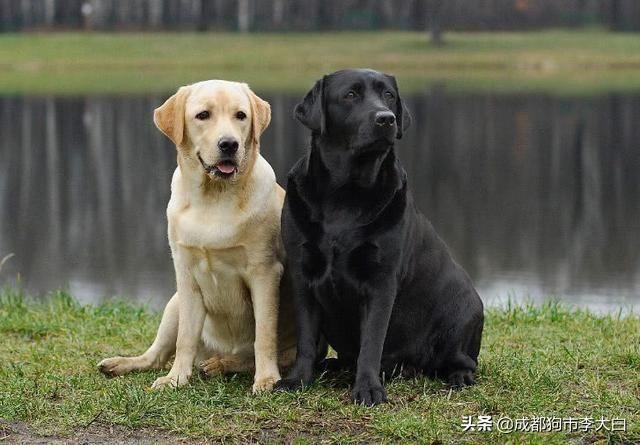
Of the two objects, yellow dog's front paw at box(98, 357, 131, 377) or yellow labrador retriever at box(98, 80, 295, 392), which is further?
yellow dog's front paw at box(98, 357, 131, 377)

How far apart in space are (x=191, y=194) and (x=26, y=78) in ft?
122

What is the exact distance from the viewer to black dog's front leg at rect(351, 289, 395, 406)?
4793 millimetres

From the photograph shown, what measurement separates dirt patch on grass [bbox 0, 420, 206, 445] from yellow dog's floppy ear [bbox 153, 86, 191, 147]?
131 centimetres

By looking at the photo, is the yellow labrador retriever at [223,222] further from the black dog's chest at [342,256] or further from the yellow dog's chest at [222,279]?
the black dog's chest at [342,256]

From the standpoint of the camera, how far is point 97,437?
14.4 ft

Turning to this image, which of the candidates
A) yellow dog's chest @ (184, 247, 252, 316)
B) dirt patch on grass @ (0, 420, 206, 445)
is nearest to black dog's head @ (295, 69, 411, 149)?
yellow dog's chest @ (184, 247, 252, 316)

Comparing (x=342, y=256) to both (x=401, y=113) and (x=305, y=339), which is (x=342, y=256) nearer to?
(x=305, y=339)

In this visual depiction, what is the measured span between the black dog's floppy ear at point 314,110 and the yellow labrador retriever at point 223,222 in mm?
244

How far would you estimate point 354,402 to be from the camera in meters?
4.70

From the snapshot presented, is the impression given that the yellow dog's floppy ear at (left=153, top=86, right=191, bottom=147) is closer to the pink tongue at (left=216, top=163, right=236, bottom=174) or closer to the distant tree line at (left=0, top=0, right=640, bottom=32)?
the pink tongue at (left=216, top=163, right=236, bottom=174)

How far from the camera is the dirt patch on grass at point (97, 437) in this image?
4.34m

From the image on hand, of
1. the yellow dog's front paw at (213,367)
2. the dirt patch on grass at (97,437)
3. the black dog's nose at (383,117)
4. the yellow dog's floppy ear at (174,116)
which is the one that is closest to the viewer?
the dirt patch on grass at (97,437)

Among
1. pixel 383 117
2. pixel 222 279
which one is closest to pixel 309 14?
pixel 222 279

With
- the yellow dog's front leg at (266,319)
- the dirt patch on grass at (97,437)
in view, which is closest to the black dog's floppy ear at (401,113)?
the yellow dog's front leg at (266,319)
